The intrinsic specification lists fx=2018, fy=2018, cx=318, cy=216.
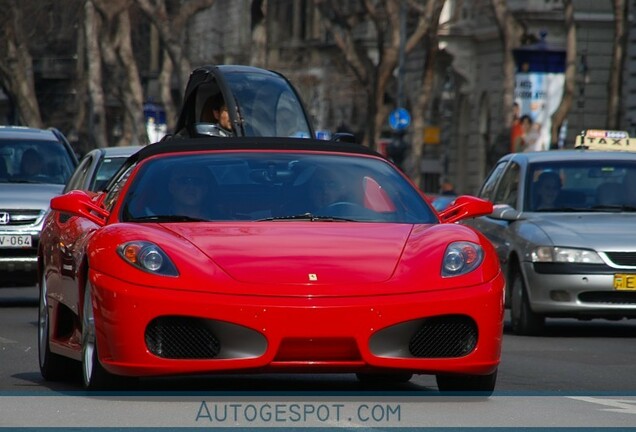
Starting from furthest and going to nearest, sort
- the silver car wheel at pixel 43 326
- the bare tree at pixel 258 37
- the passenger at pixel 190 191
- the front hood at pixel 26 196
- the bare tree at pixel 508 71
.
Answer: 1. the bare tree at pixel 258 37
2. the bare tree at pixel 508 71
3. the front hood at pixel 26 196
4. the silver car wheel at pixel 43 326
5. the passenger at pixel 190 191

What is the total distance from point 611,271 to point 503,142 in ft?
82.7

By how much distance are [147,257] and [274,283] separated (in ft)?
1.95

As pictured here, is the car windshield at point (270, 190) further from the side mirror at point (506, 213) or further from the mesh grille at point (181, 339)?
the side mirror at point (506, 213)

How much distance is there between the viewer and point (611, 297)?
15805mm

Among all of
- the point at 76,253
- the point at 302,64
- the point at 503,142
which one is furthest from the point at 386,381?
the point at 302,64

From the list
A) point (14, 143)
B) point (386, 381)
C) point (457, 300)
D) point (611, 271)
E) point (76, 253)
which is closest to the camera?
point (457, 300)

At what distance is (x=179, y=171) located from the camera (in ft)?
33.0

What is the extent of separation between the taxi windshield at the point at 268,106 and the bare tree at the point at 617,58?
21.7 m

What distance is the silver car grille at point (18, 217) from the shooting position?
1912cm

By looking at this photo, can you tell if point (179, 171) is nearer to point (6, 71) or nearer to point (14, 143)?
point (14, 143)

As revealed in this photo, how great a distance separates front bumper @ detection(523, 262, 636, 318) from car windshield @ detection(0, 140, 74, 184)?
21.3 ft

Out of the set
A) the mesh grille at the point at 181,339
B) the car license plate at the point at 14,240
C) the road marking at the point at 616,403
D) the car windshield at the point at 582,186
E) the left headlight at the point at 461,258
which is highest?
the left headlight at the point at 461,258

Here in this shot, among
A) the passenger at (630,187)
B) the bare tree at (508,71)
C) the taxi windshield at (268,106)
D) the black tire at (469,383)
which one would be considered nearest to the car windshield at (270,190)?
the black tire at (469,383)

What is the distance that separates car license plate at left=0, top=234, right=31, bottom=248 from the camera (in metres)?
19.0
